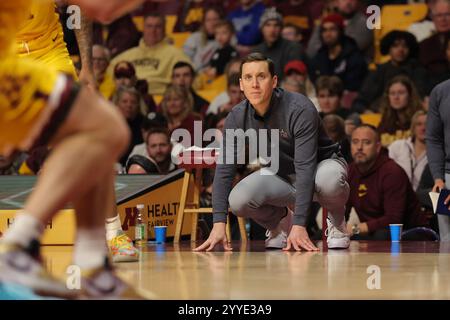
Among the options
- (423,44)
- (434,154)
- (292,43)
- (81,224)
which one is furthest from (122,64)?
(81,224)

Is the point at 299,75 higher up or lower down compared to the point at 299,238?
higher up

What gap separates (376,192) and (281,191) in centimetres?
159

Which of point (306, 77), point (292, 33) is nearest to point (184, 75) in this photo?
point (292, 33)

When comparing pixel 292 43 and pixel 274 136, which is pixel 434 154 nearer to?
pixel 274 136

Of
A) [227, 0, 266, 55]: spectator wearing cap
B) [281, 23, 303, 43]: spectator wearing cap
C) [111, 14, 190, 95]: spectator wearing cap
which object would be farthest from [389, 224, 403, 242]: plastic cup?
[111, 14, 190, 95]: spectator wearing cap

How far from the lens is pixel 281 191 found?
4996mm

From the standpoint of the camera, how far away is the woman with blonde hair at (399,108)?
7375mm

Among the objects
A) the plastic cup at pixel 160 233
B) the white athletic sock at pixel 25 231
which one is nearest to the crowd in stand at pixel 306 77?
the plastic cup at pixel 160 233

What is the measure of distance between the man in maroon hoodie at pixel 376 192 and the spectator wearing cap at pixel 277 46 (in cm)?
194

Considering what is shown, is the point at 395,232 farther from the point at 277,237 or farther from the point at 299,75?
the point at 299,75

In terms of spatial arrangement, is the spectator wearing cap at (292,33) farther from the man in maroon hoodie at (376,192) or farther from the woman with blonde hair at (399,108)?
the man in maroon hoodie at (376,192)

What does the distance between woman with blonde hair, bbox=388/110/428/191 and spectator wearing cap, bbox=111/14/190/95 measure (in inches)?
112


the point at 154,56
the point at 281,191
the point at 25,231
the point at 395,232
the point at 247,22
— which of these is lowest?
the point at 395,232
